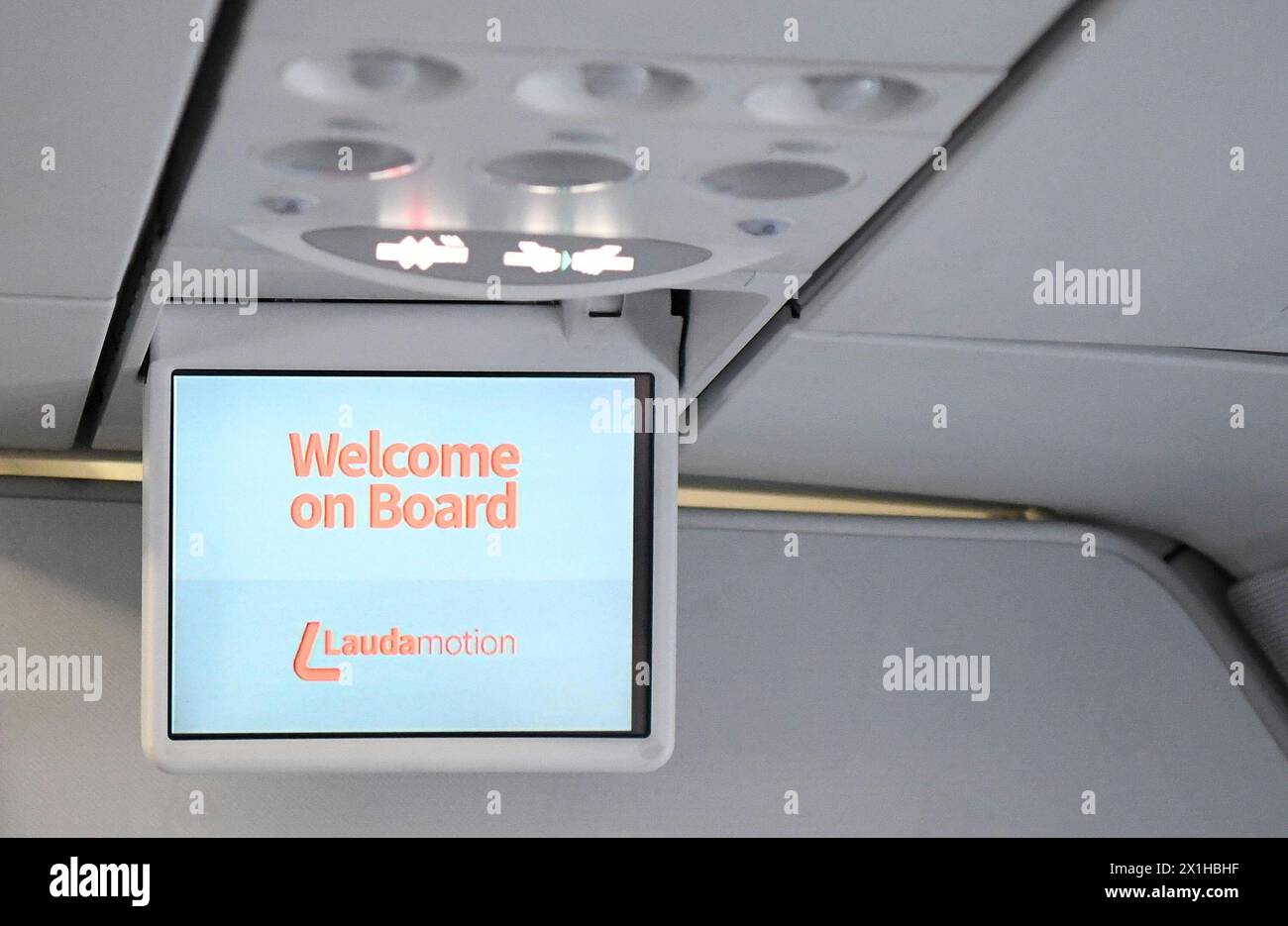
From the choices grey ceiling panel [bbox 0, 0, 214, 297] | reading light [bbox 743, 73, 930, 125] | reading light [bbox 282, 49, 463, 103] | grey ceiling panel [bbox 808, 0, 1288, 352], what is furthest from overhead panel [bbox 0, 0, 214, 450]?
grey ceiling panel [bbox 808, 0, 1288, 352]

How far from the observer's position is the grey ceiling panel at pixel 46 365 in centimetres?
230

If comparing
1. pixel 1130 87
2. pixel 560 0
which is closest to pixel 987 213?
pixel 1130 87

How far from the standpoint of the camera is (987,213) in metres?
1.92

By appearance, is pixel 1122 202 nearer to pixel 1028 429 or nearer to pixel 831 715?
pixel 1028 429

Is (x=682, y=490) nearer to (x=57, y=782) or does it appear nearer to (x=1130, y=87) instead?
(x=57, y=782)

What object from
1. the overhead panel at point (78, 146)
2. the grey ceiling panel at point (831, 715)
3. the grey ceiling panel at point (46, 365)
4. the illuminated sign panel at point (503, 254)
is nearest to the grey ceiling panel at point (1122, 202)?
the illuminated sign panel at point (503, 254)

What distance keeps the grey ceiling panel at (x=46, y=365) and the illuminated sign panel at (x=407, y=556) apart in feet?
0.68

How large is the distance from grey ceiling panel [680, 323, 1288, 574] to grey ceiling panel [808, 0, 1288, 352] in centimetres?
13

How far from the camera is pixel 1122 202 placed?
1.86 m

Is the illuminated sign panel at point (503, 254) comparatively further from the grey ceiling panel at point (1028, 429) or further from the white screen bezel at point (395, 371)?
the grey ceiling panel at point (1028, 429)

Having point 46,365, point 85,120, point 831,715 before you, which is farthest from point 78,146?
point 831,715

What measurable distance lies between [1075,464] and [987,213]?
5.49ft

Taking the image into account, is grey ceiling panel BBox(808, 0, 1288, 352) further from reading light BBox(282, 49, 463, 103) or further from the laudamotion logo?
the laudamotion logo

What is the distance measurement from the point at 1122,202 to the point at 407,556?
1133 mm
